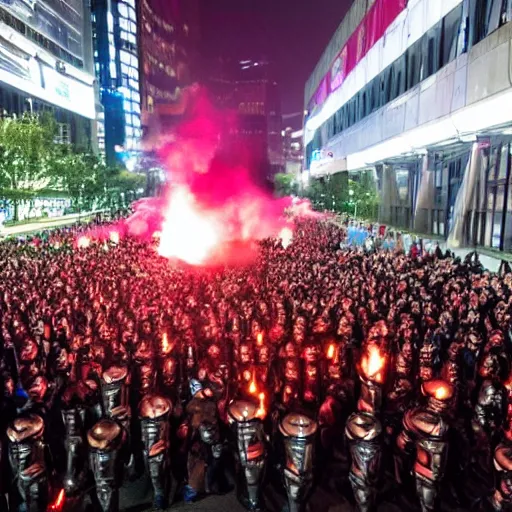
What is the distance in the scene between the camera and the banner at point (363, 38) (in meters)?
28.1

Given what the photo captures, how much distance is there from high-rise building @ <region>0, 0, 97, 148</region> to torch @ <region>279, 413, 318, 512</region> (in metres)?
50.0

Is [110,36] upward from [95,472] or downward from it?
upward

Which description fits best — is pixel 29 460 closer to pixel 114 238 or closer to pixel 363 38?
pixel 114 238

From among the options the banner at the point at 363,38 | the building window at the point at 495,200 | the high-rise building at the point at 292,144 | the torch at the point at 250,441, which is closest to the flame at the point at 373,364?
the torch at the point at 250,441

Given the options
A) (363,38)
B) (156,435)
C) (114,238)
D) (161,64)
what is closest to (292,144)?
(161,64)

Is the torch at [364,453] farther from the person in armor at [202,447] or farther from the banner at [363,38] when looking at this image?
the banner at [363,38]

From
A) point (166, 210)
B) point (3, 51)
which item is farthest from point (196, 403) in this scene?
point (3, 51)

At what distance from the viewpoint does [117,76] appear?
299 ft

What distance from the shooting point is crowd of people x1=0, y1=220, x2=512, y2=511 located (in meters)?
5.16

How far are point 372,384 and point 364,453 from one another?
4.08ft

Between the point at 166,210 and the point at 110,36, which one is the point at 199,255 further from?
the point at 110,36

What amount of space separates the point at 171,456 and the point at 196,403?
74cm

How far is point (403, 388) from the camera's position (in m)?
6.08

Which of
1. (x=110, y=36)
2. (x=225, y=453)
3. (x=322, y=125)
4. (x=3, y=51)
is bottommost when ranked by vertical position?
(x=225, y=453)
